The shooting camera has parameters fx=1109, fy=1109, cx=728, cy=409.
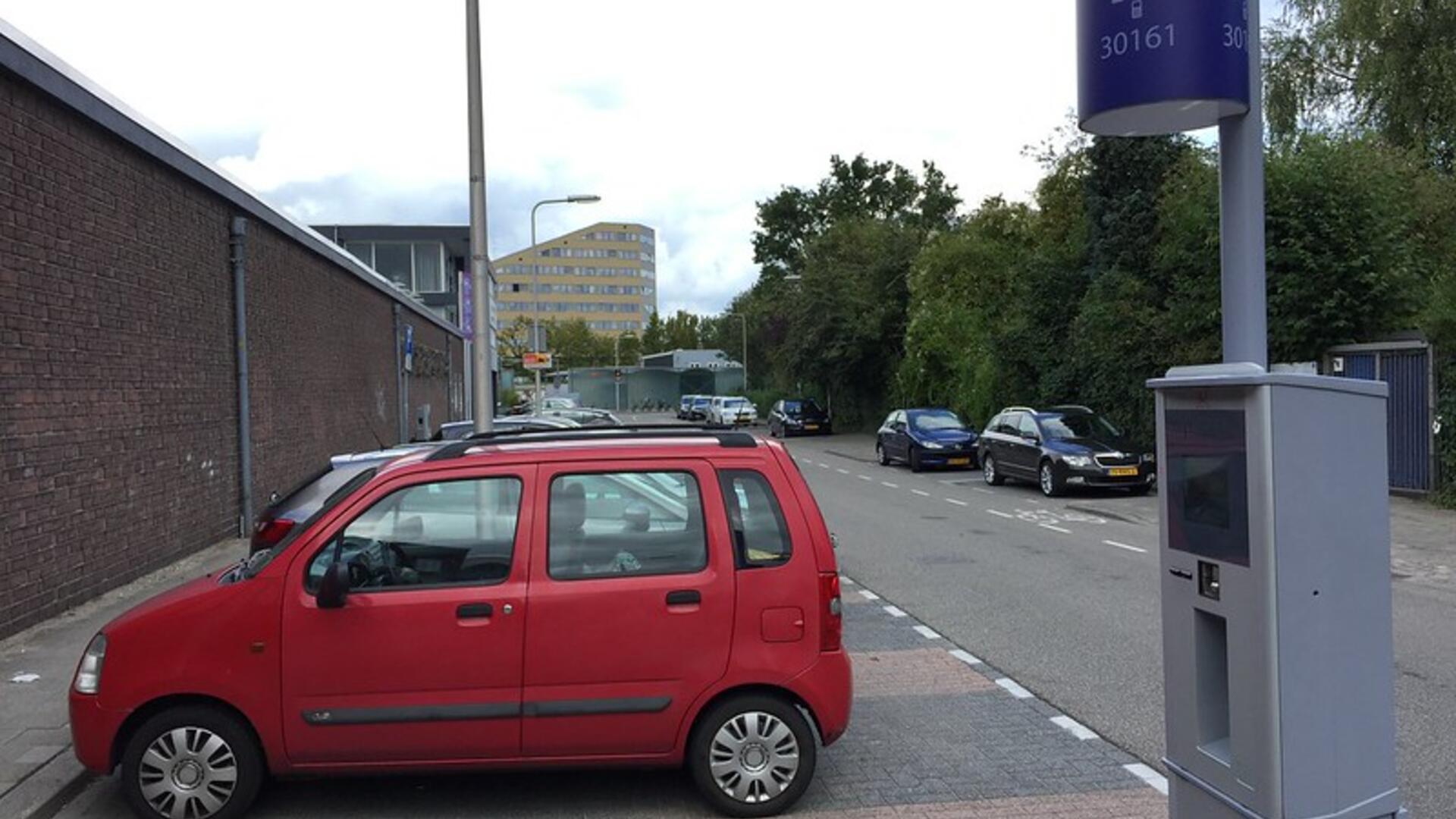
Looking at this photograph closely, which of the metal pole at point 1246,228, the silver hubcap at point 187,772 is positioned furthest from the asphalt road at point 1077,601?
the silver hubcap at point 187,772

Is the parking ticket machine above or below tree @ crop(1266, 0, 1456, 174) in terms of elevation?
below

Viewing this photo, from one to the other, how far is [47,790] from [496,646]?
89.1 inches

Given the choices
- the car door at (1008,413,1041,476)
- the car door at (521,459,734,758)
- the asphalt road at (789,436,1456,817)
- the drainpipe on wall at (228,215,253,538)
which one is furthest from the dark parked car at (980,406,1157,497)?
the car door at (521,459,734,758)

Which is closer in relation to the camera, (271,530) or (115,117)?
(271,530)

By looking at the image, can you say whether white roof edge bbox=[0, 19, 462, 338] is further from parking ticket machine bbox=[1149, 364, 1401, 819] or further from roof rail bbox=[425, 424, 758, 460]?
Answer: parking ticket machine bbox=[1149, 364, 1401, 819]

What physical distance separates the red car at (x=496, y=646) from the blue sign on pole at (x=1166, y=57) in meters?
2.14

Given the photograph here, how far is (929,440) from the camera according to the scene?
2538 cm

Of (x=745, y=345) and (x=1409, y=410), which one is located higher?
(x=745, y=345)

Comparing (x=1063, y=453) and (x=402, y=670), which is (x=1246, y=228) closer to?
(x=402, y=670)

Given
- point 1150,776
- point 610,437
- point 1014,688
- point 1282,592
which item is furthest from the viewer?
point 1014,688

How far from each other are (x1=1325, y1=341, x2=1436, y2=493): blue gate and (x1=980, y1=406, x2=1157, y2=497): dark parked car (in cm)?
336

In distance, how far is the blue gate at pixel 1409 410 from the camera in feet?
51.2

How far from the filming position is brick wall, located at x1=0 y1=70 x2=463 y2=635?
808cm

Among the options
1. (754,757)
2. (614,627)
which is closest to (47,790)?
(614,627)
